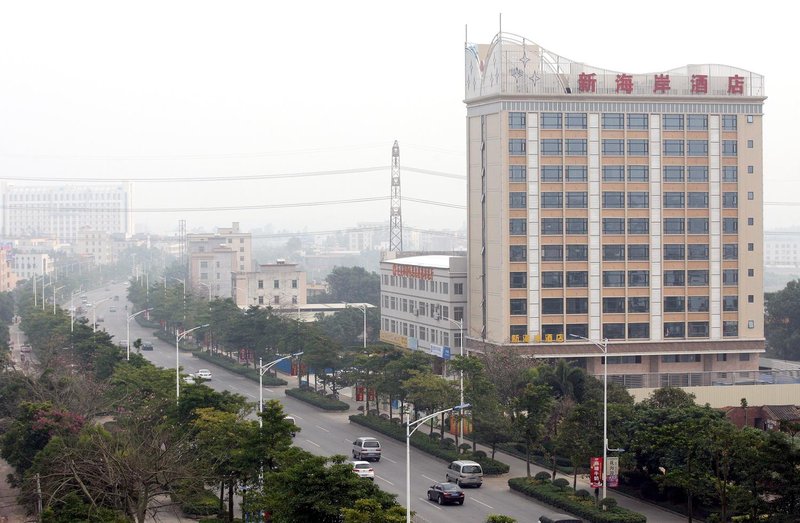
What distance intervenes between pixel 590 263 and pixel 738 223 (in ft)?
30.4

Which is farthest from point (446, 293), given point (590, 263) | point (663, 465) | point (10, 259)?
point (10, 259)

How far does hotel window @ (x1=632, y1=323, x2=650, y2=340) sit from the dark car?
2855 centimetres

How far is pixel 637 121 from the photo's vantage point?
68188 millimetres

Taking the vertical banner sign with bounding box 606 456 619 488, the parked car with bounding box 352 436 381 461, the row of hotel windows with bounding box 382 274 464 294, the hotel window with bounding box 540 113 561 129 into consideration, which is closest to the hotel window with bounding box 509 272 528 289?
the row of hotel windows with bounding box 382 274 464 294

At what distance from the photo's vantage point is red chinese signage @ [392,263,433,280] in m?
77.1

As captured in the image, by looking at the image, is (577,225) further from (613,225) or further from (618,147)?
(618,147)

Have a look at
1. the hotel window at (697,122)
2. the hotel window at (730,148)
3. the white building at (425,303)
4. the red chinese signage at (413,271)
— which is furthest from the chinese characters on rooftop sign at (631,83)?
the red chinese signage at (413,271)

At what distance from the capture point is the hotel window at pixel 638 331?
6844cm

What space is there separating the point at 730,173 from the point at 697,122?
11.8 ft

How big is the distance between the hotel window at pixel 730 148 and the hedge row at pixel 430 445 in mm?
25816

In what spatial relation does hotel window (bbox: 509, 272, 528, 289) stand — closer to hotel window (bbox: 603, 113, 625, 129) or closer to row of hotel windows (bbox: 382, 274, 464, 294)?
row of hotel windows (bbox: 382, 274, 464, 294)

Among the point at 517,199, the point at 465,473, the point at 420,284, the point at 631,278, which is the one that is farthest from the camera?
the point at 420,284

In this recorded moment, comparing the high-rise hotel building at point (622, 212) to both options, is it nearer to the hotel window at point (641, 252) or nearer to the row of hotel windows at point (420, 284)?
the hotel window at point (641, 252)

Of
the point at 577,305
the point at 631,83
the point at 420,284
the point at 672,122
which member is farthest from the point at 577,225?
the point at 420,284
